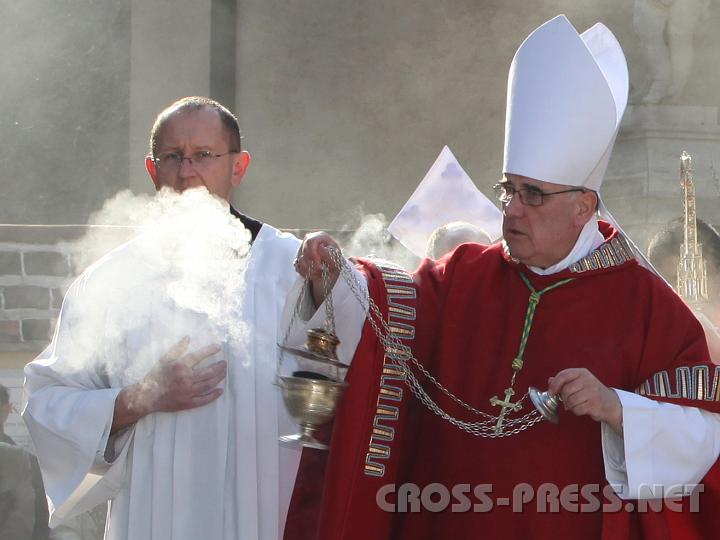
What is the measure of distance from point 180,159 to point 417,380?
3.30 ft

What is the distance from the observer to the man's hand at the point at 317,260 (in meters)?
3.85

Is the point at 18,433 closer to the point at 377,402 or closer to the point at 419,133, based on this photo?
the point at 377,402

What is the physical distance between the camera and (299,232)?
739 centimetres

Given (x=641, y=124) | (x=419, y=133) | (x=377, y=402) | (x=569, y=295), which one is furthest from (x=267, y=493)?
(x=419, y=133)

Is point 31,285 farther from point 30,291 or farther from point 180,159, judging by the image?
point 180,159

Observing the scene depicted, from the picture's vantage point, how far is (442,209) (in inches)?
259

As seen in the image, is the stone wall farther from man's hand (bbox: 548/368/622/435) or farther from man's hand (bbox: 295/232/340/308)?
man's hand (bbox: 548/368/622/435)

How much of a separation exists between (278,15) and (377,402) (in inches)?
306

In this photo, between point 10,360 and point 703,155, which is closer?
point 10,360

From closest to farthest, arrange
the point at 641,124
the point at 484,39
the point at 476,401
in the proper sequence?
the point at 476,401 < the point at 641,124 < the point at 484,39

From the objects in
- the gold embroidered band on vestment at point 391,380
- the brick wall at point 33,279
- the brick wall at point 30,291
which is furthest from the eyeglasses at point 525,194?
the brick wall at point 30,291

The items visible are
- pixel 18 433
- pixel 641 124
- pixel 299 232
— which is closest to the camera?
pixel 18 433

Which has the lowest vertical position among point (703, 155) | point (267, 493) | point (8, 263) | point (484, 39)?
point (267, 493)

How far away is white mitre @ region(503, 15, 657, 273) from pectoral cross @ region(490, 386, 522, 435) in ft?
1.76
